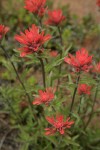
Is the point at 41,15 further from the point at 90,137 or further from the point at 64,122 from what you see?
the point at 90,137

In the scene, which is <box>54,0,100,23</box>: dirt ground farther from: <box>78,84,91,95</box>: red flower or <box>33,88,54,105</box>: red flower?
<box>33,88,54,105</box>: red flower

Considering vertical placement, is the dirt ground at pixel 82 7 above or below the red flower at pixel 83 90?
above

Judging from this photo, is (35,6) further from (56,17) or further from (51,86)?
(51,86)

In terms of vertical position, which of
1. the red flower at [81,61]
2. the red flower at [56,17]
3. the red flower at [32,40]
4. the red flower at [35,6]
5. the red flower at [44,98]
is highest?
the red flower at [35,6]

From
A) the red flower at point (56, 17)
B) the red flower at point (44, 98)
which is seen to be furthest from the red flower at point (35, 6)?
the red flower at point (44, 98)

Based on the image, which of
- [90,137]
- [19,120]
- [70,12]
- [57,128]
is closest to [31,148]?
[19,120]

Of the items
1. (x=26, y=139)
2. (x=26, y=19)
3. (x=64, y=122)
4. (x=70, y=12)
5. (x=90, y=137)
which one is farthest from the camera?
(x=70, y=12)

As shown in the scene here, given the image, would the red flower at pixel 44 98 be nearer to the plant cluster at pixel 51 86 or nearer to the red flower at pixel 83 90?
the plant cluster at pixel 51 86

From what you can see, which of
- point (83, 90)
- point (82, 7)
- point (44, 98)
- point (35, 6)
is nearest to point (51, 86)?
point (83, 90)
